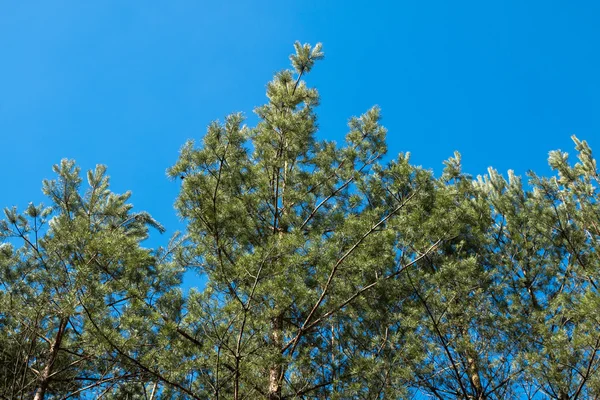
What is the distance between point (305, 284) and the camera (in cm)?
513

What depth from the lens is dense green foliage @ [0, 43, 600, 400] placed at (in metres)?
4.45

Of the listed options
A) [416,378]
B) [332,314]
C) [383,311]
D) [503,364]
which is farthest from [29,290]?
[503,364]

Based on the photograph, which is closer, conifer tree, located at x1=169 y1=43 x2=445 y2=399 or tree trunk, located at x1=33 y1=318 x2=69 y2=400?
conifer tree, located at x1=169 y1=43 x2=445 y2=399

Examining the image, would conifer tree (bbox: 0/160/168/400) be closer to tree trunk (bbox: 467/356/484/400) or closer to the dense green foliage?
the dense green foliage

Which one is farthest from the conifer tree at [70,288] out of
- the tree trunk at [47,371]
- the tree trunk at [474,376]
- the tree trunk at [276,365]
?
the tree trunk at [474,376]

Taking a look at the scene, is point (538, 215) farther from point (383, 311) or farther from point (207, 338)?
point (207, 338)

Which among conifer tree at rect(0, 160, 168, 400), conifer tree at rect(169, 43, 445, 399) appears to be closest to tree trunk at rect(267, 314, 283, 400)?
conifer tree at rect(169, 43, 445, 399)

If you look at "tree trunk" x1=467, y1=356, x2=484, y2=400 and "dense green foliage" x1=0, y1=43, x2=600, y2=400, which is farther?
"tree trunk" x1=467, y1=356, x2=484, y2=400

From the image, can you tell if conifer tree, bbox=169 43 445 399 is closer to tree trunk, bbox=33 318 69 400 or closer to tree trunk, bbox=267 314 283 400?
tree trunk, bbox=267 314 283 400

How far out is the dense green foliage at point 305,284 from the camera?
445 cm

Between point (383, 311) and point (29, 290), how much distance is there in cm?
395

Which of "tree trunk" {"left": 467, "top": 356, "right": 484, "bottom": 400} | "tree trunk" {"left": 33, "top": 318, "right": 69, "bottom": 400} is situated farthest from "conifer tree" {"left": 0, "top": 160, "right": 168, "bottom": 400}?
"tree trunk" {"left": 467, "top": 356, "right": 484, "bottom": 400}

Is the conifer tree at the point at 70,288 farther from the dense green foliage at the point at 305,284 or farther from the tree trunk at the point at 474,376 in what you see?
the tree trunk at the point at 474,376

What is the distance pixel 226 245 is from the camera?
585 cm
